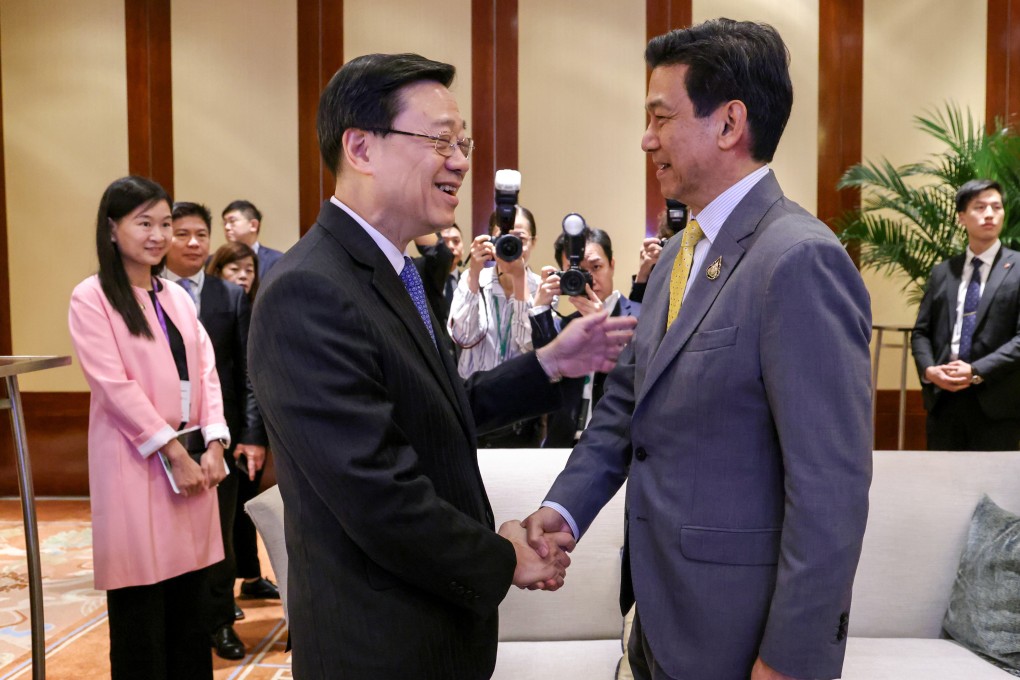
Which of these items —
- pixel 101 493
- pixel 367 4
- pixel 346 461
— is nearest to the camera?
pixel 346 461

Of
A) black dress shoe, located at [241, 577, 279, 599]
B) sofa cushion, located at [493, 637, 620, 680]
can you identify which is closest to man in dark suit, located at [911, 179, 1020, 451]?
sofa cushion, located at [493, 637, 620, 680]


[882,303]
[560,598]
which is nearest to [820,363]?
[560,598]

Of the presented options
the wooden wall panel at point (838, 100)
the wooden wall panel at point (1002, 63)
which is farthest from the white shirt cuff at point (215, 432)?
the wooden wall panel at point (1002, 63)

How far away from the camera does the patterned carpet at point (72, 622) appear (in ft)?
10.5

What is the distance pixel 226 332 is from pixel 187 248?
36cm

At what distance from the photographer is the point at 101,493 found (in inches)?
99.9

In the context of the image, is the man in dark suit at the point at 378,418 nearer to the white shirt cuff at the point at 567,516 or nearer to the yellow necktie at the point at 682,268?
the white shirt cuff at the point at 567,516

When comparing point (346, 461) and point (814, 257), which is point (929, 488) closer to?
point (814, 257)

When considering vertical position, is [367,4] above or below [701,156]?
above

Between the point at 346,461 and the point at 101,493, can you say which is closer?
the point at 346,461

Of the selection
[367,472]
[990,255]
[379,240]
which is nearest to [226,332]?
[379,240]

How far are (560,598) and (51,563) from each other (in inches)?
121

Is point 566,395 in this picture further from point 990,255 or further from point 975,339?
point 990,255

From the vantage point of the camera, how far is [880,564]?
2.52 meters
